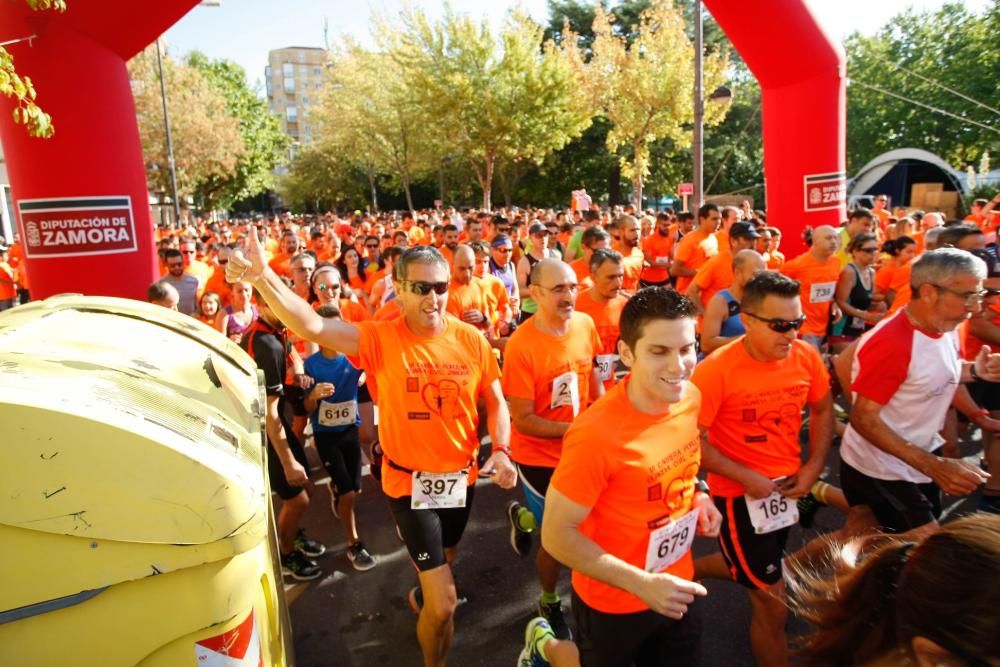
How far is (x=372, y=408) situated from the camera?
5605 mm

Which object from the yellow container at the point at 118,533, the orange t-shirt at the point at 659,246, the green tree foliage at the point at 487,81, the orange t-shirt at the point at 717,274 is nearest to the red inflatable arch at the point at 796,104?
the orange t-shirt at the point at 659,246

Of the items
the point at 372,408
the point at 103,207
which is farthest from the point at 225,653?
the point at 103,207

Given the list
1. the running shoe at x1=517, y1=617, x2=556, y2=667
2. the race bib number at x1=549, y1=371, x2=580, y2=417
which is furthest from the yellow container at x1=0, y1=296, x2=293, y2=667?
the race bib number at x1=549, y1=371, x2=580, y2=417

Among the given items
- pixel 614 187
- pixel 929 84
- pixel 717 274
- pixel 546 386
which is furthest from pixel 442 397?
pixel 614 187

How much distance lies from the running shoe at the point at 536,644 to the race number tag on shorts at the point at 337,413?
192 centimetres

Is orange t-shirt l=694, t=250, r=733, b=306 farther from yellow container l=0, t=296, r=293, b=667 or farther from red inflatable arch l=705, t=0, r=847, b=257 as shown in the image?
yellow container l=0, t=296, r=293, b=667

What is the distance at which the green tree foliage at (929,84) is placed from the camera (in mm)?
29109

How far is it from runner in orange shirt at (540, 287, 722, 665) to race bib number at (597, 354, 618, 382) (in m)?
1.74

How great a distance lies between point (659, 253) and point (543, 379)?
6.15 meters

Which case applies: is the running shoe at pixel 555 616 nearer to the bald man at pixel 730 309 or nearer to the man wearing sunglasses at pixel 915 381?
the man wearing sunglasses at pixel 915 381

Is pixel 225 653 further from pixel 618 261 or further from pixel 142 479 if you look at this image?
pixel 618 261

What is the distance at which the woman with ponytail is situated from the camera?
3.76ft

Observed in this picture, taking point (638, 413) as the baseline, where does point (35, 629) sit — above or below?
below

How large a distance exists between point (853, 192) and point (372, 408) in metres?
29.5
